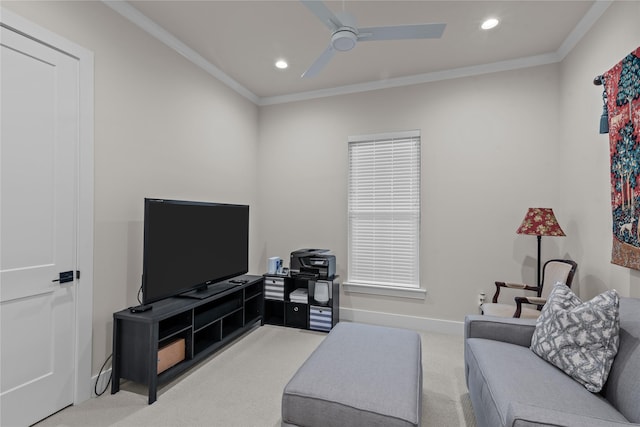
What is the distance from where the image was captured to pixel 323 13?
1.71 metres

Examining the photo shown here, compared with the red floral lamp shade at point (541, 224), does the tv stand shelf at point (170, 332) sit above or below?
Result: below

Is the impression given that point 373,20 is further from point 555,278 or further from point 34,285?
point 34,285

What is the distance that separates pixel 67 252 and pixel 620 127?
3846mm

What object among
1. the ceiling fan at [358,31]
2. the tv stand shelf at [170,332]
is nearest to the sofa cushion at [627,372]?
the ceiling fan at [358,31]

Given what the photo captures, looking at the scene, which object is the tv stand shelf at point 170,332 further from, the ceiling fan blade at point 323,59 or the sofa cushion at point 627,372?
the sofa cushion at point 627,372

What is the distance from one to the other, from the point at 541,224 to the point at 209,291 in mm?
3165

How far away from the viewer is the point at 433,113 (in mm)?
3564

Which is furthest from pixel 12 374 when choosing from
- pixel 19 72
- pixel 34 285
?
pixel 19 72

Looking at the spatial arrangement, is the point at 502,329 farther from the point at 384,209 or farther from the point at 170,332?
the point at 170,332

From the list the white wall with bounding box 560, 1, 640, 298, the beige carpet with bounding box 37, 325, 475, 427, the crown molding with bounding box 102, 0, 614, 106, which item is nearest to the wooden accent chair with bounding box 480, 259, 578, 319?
the white wall with bounding box 560, 1, 640, 298

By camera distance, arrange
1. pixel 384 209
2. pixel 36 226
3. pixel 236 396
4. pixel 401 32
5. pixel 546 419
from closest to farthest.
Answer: pixel 546 419 < pixel 401 32 < pixel 36 226 < pixel 236 396 < pixel 384 209

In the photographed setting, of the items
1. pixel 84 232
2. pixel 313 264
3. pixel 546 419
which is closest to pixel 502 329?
pixel 546 419

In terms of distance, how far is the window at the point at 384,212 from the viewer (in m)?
3.67

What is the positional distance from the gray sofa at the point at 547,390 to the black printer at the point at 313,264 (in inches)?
74.6
